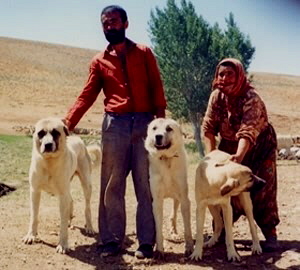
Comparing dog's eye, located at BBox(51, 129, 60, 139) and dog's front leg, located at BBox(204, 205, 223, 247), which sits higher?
dog's eye, located at BBox(51, 129, 60, 139)

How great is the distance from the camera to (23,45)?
63.3 m

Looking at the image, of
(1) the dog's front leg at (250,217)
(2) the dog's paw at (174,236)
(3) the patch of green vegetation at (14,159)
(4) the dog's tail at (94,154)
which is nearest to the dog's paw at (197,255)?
(1) the dog's front leg at (250,217)

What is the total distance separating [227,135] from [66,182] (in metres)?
1.77

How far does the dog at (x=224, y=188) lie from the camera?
480 cm

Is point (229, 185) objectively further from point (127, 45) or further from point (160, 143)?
point (127, 45)

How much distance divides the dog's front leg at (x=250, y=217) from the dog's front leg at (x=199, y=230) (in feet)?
1.55

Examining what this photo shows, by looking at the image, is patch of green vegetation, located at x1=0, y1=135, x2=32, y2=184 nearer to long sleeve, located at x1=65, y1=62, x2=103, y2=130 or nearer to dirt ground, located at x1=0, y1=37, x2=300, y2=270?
dirt ground, located at x1=0, y1=37, x2=300, y2=270

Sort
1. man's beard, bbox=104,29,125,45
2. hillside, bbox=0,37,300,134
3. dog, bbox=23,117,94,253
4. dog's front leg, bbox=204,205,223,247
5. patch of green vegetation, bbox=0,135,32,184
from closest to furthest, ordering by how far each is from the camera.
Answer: man's beard, bbox=104,29,125,45, dog, bbox=23,117,94,253, dog's front leg, bbox=204,205,223,247, patch of green vegetation, bbox=0,135,32,184, hillside, bbox=0,37,300,134

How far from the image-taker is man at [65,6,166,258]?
5.41 m

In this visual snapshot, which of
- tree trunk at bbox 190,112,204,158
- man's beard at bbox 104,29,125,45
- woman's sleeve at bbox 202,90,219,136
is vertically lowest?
tree trunk at bbox 190,112,204,158

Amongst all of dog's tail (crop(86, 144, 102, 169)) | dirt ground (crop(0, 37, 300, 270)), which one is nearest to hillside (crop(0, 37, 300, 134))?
dirt ground (crop(0, 37, 300, 270))

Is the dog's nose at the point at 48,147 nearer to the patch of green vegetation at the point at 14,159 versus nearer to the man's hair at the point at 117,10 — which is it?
the man's hair at the point at 117,10

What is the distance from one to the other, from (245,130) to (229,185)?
58 cm

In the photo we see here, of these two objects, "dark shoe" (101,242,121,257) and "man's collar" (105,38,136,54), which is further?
"dark shoe" (101,242,121,257)
